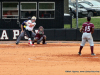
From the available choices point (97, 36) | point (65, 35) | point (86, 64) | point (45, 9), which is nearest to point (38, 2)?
point (45, 9)

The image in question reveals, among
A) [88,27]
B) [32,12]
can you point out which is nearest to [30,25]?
[88,27]

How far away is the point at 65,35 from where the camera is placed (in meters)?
19.2

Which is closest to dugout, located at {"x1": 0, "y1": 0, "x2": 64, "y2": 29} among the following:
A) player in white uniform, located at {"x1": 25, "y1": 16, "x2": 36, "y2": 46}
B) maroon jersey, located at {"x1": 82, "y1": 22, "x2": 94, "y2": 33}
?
player in white uniform, located at {"x1": 25, "y1": 16, "x2": 36, "y2": 46}

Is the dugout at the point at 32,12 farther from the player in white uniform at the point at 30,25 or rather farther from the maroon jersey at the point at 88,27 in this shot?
the maroon jersey at the point at 88,27

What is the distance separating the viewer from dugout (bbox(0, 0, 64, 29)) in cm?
2102

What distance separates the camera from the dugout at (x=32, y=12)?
2102cm

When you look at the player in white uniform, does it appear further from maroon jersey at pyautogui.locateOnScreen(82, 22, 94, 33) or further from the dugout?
the dugout

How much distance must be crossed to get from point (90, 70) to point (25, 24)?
8054 millimetres

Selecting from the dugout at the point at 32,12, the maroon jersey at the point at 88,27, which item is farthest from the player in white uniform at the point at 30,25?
the dugout at the point at 32,12

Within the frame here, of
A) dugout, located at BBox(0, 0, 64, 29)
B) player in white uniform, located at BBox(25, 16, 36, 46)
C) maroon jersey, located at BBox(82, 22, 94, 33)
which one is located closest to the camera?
maroon jersey, located at BBox(82, 22, 94, 33)

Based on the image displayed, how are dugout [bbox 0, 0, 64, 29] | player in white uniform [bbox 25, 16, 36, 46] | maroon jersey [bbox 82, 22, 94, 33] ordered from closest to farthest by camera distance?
1. maroon jersey [bbox 82, 22, 94, 33]
2. player in white uniform [bbox 25, 16, 36, 46]
3. dugout [bbox 0, 0, 64, 29]

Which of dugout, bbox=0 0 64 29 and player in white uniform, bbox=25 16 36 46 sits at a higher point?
dugout, bbox=0 0 64 29

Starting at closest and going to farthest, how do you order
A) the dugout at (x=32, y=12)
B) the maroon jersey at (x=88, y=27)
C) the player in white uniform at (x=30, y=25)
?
the maroon jersey at (x=88, y=27) → the player in white uniform at (x=30, y=25) → the dugout at (x=32, y=12)

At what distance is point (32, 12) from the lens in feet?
69.5
